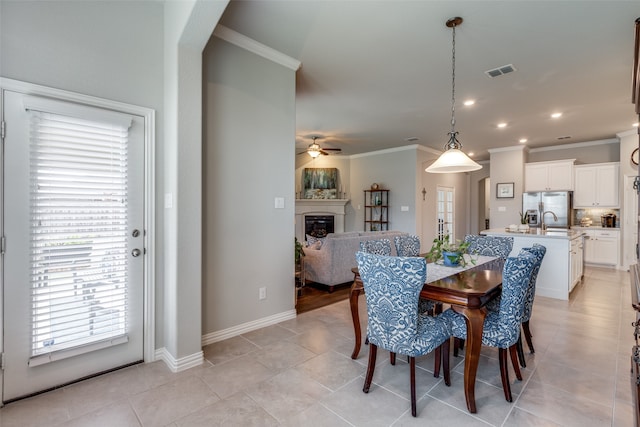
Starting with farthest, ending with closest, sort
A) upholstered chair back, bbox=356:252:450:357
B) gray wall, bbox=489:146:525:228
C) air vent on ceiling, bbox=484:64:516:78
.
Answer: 1. gray wall, bbox=489:146:525:228
2. air vent on ceiling, bbox=484:64:516:78
3. upholstered chair back, bbox=356:252:450:357

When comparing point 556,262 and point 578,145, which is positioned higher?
point 578,145

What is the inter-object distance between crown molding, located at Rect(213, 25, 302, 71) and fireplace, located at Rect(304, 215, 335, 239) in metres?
5.54

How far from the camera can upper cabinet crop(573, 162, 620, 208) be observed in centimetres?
647

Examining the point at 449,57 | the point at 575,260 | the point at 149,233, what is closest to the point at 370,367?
the point at 149,233

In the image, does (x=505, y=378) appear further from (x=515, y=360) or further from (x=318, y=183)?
(x=318, y=183)

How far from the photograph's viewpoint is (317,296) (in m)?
4.33

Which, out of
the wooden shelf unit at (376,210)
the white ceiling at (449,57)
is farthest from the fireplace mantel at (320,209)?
the white ceiling at (449,57)

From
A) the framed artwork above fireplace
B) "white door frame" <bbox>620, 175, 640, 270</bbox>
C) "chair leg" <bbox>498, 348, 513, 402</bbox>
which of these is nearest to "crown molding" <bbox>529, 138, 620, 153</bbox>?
"white door frame" <bbox>620, 175, 640, 270</bbox>

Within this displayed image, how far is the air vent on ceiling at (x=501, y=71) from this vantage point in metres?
3.45

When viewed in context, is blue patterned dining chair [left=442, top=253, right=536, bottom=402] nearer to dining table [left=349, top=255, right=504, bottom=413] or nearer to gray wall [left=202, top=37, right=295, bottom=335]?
dining table [left=349, top=255, right=504, bottom=413]

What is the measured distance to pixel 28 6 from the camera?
1.93 metres

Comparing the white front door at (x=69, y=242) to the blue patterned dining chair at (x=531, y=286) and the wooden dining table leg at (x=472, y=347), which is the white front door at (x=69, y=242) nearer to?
the wooden dining table leg at (x=472, y=347)

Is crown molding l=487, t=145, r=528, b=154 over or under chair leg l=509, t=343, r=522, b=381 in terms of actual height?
over

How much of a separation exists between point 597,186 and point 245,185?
766 centimetres
